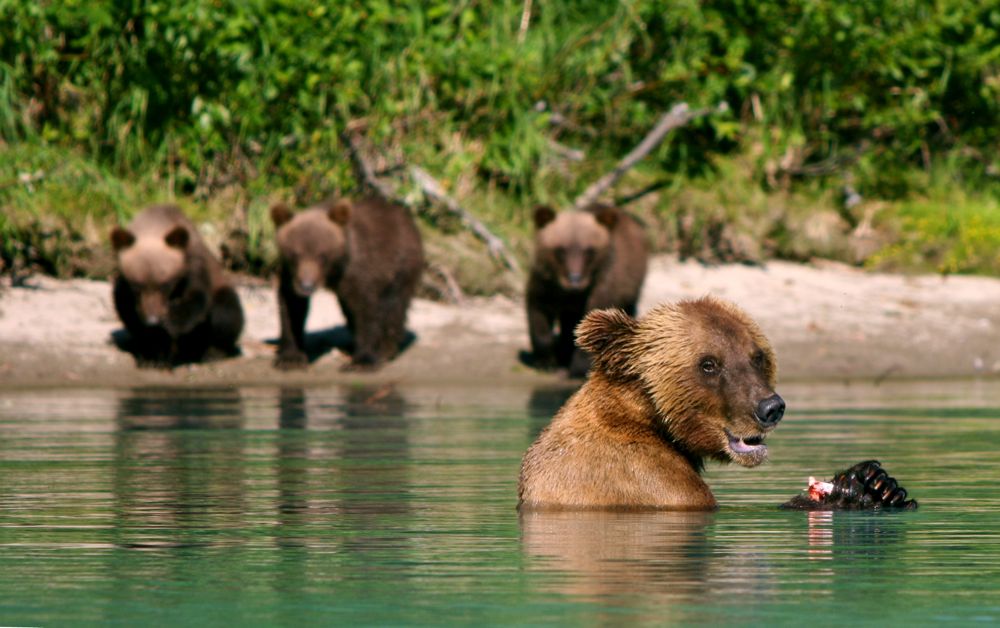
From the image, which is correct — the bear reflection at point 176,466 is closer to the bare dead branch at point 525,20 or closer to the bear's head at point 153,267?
the bear's head at point 153,267

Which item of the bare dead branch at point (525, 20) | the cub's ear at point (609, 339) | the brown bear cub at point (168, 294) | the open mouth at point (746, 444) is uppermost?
the bare dead branch at point (525, 20)

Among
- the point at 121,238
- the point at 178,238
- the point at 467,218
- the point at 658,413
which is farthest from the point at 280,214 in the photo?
the point at 658,413

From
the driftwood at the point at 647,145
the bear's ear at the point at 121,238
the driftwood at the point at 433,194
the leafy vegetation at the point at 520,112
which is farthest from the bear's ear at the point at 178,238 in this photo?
the driftwood at the point at 647,145

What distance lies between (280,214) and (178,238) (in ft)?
3.36

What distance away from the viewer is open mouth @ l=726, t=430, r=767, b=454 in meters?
6.32

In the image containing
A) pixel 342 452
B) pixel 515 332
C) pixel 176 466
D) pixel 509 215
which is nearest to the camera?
pixel 176 466

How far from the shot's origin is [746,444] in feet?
20.9

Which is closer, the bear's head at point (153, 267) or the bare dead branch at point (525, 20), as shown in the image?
the bear's head at point (153, 267)

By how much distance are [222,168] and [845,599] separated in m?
13.6

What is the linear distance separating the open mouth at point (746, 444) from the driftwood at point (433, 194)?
37.3 feet

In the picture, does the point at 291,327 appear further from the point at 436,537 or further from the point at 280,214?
the point at 436,537

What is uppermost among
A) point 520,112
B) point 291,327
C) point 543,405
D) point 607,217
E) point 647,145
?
point 520,112

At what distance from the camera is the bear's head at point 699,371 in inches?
248

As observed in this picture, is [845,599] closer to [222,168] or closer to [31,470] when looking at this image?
[31,470]
